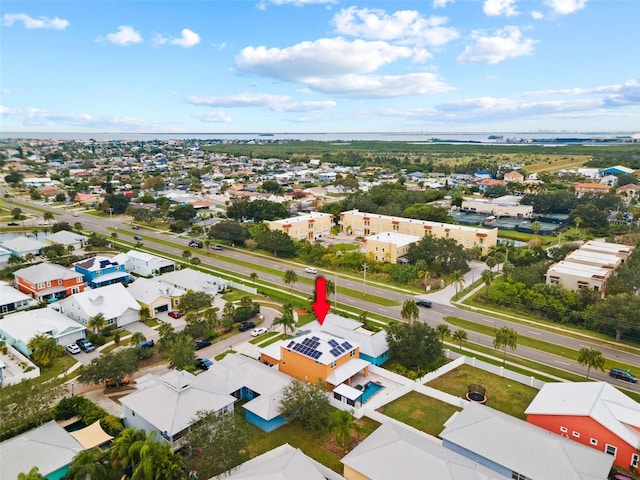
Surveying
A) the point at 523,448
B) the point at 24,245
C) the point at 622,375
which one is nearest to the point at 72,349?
the point at 523,448

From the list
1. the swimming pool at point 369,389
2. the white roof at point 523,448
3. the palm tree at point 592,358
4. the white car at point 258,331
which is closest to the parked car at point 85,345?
the white car at point 258,331

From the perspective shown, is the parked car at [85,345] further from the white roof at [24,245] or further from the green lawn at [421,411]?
the white roof at [24,245]

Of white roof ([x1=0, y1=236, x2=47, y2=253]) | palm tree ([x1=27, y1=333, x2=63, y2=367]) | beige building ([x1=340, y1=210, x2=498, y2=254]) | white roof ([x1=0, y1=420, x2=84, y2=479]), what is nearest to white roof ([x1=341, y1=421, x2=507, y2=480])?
white roof ([x1=0, y1=420, x2=84, y2=479])

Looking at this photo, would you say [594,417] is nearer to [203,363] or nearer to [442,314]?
[442,314]

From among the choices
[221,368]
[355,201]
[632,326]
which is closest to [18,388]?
[221,368]

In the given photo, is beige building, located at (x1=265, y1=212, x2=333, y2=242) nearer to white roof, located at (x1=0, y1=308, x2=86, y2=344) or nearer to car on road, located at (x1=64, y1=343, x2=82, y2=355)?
white roof, located at (x1=0, y1=308, x2=86, y2=344)

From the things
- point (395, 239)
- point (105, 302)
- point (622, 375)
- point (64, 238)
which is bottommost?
point (622, 375)
